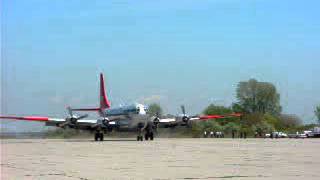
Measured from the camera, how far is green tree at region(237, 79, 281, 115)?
131625 millimetres

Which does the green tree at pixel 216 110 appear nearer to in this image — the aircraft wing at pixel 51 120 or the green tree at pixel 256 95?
the green tree at pixel 256 95

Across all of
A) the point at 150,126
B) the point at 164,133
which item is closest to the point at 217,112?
the point at 164,133

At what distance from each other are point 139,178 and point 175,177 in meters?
0.96

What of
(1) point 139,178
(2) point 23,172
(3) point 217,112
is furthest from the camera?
(3) point 217,112

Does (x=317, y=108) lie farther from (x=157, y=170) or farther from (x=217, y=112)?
(x=157, y=170)

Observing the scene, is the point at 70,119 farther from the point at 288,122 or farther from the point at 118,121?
the point at 288,122

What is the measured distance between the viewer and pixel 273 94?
132 m

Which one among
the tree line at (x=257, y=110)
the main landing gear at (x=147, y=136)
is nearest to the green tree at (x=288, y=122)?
the tree line at (x=257, y=110)

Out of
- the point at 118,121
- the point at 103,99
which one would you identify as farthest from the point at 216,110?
the point at 118,121

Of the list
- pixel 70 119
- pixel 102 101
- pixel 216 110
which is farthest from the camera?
pixel 216 110

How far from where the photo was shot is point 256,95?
13175cm

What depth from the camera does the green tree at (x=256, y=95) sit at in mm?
131625

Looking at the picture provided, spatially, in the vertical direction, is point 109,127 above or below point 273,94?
below

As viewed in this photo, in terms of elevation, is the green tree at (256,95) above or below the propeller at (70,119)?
above
